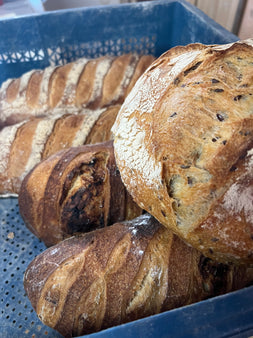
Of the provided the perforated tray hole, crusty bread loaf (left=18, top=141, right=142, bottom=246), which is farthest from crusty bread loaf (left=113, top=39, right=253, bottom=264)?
the perforated tray hole

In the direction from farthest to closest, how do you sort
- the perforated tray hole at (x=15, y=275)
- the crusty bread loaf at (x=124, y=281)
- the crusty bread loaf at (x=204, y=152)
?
the perforated tray hole at (x=15, y=275)
the crusty bread loaf at (x=124, y=281)
the crusty bread loaf at (x=204, y=152)

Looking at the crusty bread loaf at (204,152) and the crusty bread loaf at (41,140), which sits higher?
the crusty bread loaf at (204,152)

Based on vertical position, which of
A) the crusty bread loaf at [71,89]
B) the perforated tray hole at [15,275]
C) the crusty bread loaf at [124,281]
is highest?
the crusty bread loaf at [71,89]

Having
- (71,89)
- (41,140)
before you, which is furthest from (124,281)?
(71,89)

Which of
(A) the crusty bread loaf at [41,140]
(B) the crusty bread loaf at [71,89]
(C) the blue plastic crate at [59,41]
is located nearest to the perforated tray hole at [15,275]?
(C) the blue plastic crate at [59,41]

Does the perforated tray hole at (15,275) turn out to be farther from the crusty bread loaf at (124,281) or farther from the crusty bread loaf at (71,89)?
the crusty bread loaf at (71,89)

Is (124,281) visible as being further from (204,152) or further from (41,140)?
(41,140)
